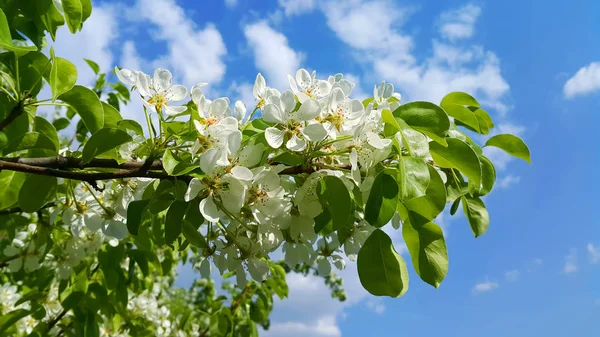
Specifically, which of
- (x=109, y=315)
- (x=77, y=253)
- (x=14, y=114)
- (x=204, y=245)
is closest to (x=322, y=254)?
(x=204, y=245)

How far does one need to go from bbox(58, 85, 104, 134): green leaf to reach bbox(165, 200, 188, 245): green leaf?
380mm

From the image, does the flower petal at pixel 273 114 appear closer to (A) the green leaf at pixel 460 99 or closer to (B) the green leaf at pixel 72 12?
(A) the green leaf at pixel 460 99

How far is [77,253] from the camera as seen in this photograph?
7.77ft

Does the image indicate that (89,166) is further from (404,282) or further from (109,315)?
(109,315)

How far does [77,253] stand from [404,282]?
1.65m

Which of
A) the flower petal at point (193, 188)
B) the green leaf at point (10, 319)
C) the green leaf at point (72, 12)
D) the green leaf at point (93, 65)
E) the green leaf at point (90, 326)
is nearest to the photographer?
the flower petal at point (193, 188)

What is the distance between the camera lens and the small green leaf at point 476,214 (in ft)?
5.29

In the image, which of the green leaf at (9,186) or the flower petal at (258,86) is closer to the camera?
the flower petal at (258,86)

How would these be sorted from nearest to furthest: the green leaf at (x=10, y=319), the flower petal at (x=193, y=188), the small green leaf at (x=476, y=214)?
1. the flower petal at (x=193, y=188)
2. the small green leaf at (x=476, y=214)
3. the green leaf at (x=10, y=319)

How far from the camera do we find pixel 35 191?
1602 millimetres

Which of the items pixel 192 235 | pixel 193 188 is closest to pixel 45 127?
pixel 192 235

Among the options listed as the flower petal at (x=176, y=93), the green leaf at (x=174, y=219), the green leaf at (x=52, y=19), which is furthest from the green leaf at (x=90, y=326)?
the flower petal at (x=176, y=93)

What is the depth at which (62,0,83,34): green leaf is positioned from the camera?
175cm

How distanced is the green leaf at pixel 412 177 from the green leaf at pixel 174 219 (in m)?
0.56
